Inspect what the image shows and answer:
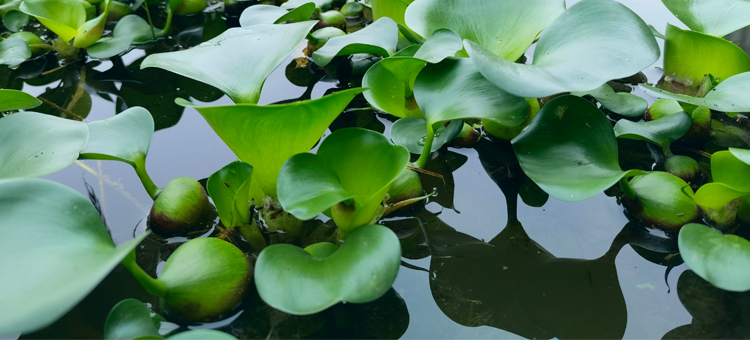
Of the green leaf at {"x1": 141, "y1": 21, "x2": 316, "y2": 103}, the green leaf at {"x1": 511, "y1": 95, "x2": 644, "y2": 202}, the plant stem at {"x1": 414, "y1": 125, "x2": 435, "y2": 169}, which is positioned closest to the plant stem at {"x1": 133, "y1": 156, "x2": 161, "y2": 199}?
the green leaf at {"x1": 141, "y1": 21, "x2": 316, "y2": 103}

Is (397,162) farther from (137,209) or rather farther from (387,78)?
(137,209)

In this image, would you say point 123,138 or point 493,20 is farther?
point 493,20

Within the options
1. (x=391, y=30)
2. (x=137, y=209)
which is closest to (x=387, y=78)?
(x=391, y=30)

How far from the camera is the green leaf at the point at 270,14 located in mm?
908

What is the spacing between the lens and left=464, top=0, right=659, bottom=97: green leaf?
1.73 ft

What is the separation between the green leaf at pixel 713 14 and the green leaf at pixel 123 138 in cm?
80

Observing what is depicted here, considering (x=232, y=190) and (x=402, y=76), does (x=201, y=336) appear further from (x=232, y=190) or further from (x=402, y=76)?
(x=402, y=76)

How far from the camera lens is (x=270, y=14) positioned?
933mm

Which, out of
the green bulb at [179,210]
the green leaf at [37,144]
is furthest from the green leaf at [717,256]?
the green leaf at [37,144]

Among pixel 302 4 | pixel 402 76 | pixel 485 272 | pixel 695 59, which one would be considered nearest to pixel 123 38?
pixel 302 4

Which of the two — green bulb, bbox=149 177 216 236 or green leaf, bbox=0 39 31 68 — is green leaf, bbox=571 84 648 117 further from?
green leaf, bbox=0 39 31 68

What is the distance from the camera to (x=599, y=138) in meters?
0.60

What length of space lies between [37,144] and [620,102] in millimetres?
775

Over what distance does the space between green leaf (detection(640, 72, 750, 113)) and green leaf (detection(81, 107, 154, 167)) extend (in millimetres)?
632
